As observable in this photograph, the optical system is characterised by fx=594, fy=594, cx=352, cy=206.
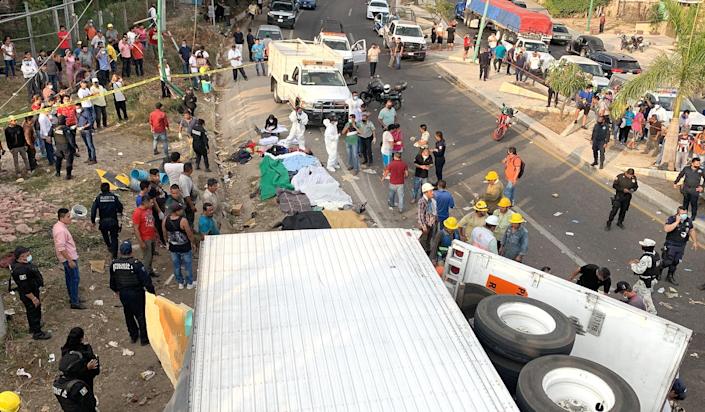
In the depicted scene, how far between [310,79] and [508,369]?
49.1 ft

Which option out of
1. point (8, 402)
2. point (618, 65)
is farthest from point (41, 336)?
point (618, 65)

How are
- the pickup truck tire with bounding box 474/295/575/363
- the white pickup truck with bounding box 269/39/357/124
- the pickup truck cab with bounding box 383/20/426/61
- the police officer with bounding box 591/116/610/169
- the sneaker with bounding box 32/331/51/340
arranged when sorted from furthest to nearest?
the pickup truck cab with bounding box 383/20/426/61, the white pickup truck with bounding box 269/39/357/124, the police officer with bounding box 591/116/610/169, the sneaker with bounding box 32/331/51/340, the pickup truck tire with bounding box 474/295/575/363

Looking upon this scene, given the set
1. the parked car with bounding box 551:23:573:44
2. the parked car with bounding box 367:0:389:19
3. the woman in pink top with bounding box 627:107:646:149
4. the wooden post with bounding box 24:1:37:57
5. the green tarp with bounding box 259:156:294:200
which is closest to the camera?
the green tarp with bounding box 259:156:294:200

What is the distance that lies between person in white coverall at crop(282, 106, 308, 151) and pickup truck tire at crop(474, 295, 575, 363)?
10.3m

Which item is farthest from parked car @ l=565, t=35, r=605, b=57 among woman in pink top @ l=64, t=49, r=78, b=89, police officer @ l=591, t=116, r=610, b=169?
woman in pink top @ l=64, t=49, r=78, b=89

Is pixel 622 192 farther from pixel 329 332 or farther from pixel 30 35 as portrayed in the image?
pixel 30 35

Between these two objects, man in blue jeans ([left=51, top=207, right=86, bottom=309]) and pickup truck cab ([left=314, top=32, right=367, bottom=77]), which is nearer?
man in blue jeans ([left=51, top=207, right=86, bottom=309])

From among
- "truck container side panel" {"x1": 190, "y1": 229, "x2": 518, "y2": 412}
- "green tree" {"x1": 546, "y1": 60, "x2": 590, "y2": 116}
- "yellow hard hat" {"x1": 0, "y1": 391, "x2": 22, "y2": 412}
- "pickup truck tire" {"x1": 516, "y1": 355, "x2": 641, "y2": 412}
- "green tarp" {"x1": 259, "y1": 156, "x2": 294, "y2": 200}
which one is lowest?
"green tarp" {"x1": 259, "y1": 156, "x2": 294, "y2": 200}

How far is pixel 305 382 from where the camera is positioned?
15.0 feet

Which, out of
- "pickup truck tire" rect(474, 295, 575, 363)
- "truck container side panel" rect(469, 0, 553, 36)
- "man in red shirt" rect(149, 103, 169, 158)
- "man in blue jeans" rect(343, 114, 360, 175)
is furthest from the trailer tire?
"truck container side panel" rect(469, 0, 553, 36)

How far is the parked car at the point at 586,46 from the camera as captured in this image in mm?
32438

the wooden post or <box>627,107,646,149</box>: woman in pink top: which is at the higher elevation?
Result: the wooden post

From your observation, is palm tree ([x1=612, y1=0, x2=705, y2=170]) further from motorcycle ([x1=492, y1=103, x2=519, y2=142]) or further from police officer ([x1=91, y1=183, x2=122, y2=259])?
police officer ([x1=91, y1=183, x2=122, y2=259])

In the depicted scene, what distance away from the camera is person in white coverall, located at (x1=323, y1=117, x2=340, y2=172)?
14648mm
